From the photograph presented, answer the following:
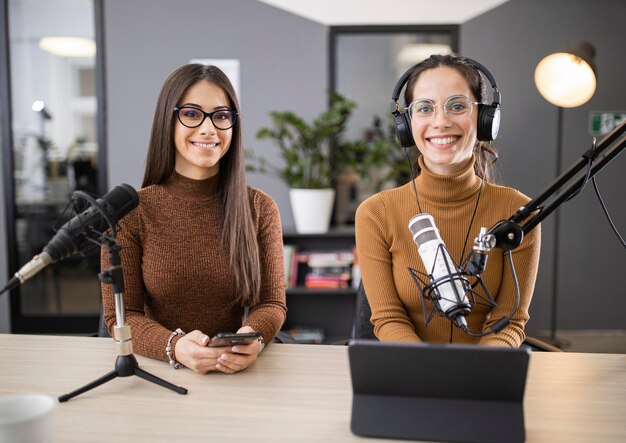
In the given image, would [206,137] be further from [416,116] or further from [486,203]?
[486,203]

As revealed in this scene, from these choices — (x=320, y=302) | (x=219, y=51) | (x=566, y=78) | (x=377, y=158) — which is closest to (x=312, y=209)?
(x=377, y=158)

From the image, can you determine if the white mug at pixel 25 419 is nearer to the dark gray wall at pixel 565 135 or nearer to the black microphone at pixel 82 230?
the black microphone at pixel 82 230

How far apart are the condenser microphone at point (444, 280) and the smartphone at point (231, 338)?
1.30ft

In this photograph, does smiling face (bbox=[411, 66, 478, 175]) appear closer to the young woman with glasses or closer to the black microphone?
the young woman with glasses

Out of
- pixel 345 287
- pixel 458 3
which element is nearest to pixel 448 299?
pixel 345 287

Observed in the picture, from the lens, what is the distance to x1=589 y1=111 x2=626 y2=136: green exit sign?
3875 millimetres

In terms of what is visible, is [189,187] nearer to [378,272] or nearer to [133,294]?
Result: [133,294]

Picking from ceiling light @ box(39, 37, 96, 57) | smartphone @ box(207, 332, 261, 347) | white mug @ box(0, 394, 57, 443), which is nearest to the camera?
white mug @ box(0, 394, 57, 443)

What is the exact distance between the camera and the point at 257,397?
1156 mm

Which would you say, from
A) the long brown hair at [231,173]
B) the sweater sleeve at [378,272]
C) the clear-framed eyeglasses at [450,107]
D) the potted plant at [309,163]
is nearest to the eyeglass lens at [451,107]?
the clear-framed eyeglasses at [450,107]

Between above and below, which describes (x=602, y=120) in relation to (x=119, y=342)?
above

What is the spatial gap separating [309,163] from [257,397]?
2486 millimetres

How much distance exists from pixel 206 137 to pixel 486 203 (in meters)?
0.78

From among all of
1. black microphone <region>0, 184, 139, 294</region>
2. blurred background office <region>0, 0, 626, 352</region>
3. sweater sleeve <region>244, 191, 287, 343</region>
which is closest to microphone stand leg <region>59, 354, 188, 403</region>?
black microphone <region>0, 184, 139, 294</region>
